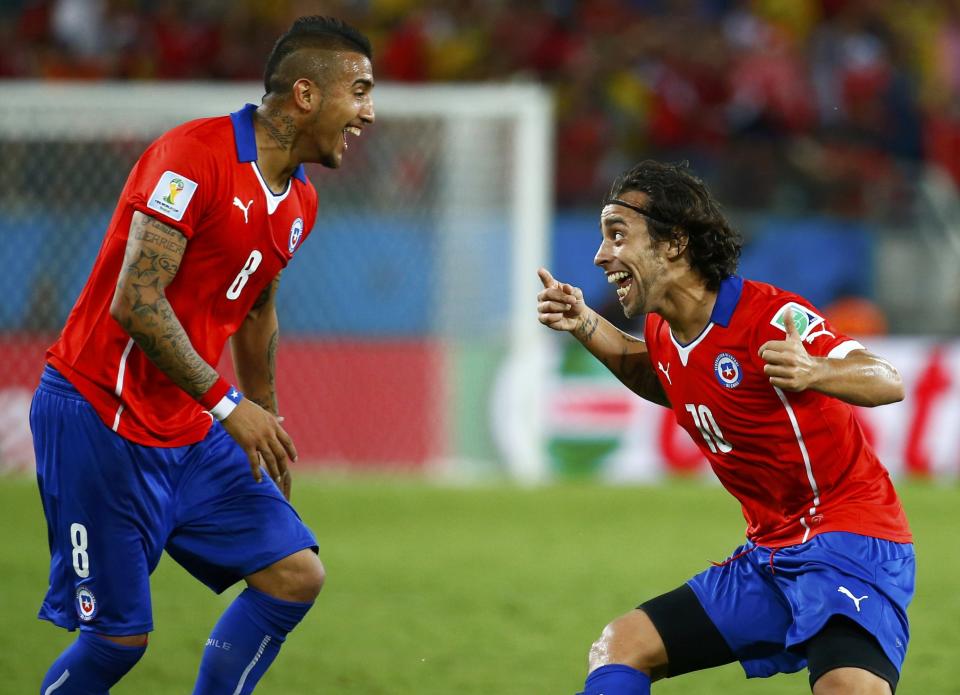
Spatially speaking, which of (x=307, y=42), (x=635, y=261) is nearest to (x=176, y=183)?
(x=307, y=42)

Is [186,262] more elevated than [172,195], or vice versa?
[172,195]

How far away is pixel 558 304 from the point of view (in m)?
4.72

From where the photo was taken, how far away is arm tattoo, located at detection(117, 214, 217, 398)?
4184mm

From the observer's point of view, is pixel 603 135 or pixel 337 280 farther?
pixel 603 135

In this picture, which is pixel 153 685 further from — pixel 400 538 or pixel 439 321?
pixel 439 321

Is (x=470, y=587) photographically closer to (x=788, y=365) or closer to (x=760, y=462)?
(x=760, y=462)

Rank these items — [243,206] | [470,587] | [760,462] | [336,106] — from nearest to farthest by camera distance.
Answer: [760,462] < [243,206] < [336,106] < [470,587]

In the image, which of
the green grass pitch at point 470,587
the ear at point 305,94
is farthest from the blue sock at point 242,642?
the ear at point 305,94

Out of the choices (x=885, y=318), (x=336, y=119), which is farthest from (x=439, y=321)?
(x=336, y=119)

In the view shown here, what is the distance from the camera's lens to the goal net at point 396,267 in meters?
11.8

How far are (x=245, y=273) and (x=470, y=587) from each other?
408 centimetres

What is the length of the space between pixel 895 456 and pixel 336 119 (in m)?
8.72

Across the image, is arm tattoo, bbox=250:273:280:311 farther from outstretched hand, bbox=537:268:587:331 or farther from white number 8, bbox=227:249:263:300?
outstretched hand, bbox=537:268:587:331

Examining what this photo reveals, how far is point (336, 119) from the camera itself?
4543 millimetres
